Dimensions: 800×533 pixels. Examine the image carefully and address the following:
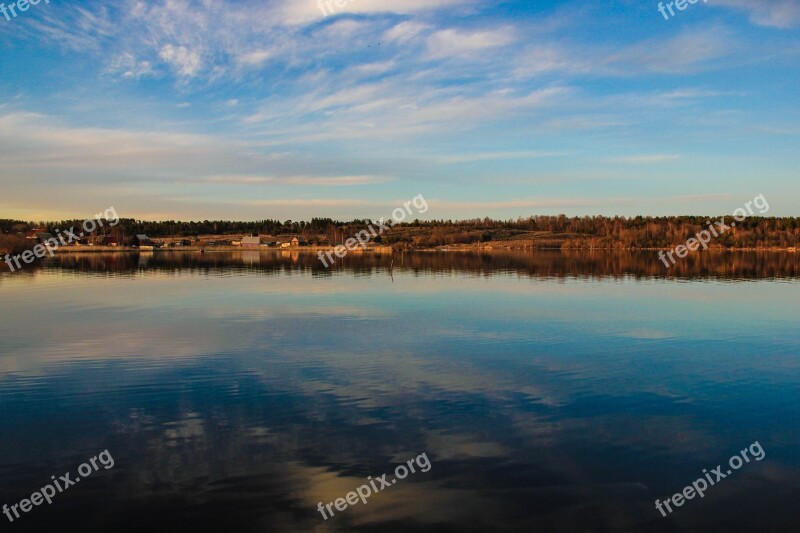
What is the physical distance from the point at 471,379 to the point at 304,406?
5019 millimetres

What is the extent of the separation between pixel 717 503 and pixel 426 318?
20.4 m

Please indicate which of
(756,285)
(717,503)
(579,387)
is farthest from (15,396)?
(756,285)

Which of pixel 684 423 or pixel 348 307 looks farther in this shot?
pixel 348 307

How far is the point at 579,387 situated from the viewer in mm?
15852

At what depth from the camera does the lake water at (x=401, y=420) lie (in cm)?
912

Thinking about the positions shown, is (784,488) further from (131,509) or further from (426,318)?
(426,318)

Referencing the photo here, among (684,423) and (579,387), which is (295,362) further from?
(684,423)

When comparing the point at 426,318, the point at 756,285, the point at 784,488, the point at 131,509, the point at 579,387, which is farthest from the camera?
the point at 756,285

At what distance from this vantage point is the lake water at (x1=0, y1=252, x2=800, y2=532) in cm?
912

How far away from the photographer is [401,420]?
A: 13008 millimetres

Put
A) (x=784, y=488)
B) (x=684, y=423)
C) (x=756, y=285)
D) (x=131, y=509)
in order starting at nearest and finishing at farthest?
1. (x=131, y=509)
2. (x=784, y=488)
3. (x=684, y=423)
4. (x=756, y=285)

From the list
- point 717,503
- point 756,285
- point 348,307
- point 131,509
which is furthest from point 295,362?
point 756,285

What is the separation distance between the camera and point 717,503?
9438mm

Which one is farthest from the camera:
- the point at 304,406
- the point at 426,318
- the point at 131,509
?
the point at 426,318
